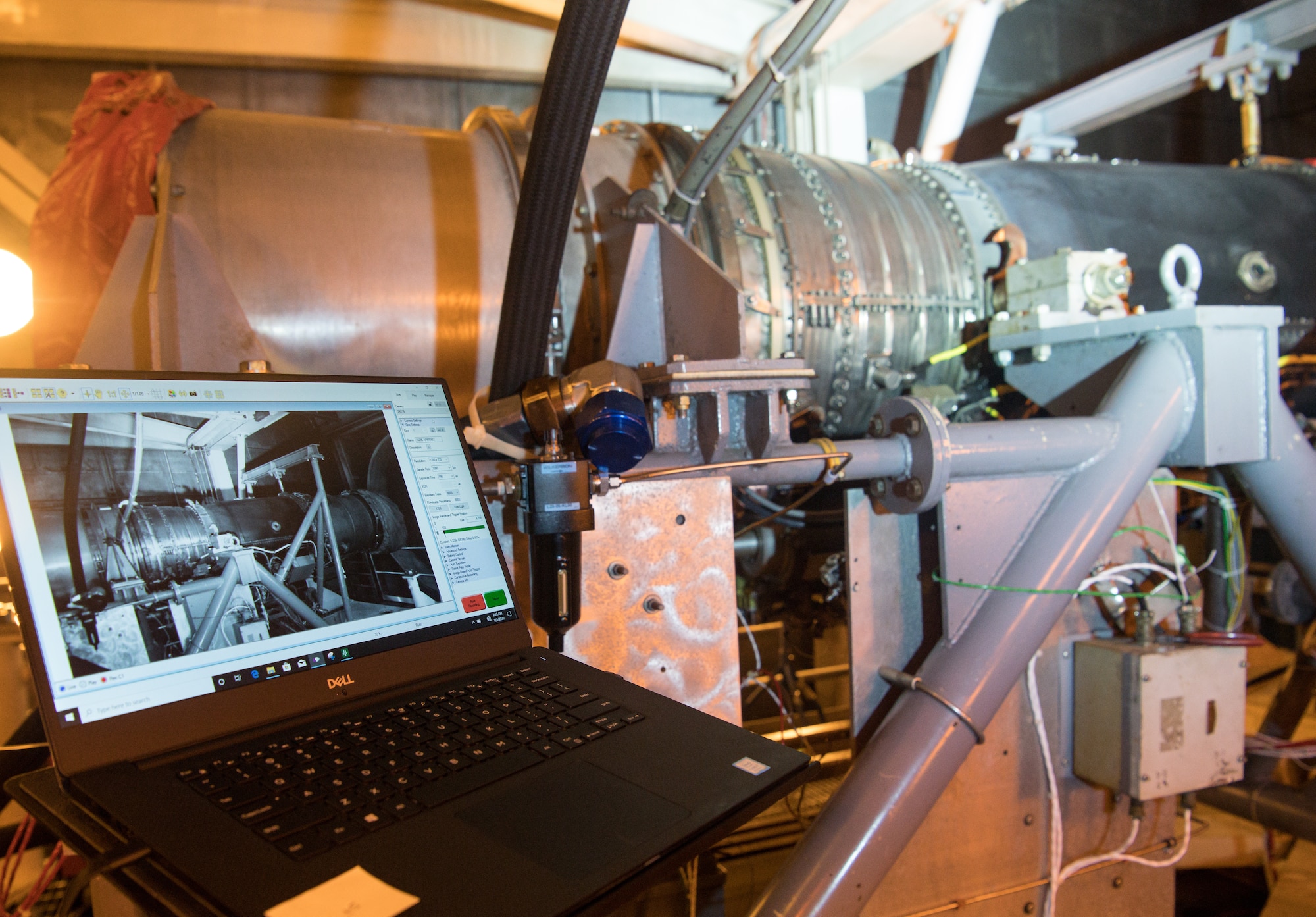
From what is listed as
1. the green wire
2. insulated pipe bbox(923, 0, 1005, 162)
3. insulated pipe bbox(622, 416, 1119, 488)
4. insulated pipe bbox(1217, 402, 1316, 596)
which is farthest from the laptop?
insulated pipe bbox(923, 0, 1005, 162)

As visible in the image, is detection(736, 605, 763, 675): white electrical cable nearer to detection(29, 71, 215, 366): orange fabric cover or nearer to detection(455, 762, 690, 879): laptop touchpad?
detection(455, 762, 690, 879): laptop touchpad

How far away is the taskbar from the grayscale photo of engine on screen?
0.02 meters

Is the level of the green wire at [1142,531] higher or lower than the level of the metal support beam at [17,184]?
lower

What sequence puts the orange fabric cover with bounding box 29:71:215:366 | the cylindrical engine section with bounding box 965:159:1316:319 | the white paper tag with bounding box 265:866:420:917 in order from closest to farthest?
the white paper tag with bounding box 265:866:420:917 < the orange fabric cover with bounding box 29:71:215:366 < the cylindrical engine section with bounding box 965:159:1316:319

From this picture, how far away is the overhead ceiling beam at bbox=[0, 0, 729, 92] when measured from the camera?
2.33m

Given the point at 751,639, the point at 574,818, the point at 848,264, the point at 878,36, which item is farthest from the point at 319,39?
the point at 574,818

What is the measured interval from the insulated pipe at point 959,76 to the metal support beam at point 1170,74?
7.2 inches

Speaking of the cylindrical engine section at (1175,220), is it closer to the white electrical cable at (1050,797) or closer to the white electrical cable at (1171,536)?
the white electrical cable at (1171,536)

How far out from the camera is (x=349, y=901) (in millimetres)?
444

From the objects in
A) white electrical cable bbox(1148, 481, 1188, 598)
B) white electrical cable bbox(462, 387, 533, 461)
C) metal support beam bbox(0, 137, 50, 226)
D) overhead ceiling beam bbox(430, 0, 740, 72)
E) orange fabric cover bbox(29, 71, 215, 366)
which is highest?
overhead ceiling beam bbox(430, 0, 740, 72)

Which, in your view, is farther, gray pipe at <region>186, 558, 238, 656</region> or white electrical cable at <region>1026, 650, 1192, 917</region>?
white electrical cable at <region>1026, 650, 1192, 917</region>

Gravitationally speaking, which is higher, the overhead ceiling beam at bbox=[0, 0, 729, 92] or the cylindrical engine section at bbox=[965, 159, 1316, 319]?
the overhead ceiling beam at bbox=[0, 0, 729, 92]

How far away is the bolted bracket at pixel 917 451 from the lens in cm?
112

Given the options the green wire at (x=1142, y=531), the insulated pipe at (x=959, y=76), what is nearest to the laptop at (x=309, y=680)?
the green wire at (x=1142, y=531)
